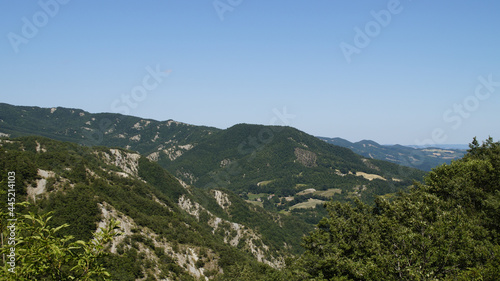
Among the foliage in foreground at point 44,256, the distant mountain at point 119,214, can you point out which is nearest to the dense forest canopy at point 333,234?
the foliage in foreground at point 44,256

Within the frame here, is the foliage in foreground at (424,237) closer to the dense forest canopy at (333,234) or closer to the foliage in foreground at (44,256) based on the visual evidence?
the dense forest canopy at (333,234)

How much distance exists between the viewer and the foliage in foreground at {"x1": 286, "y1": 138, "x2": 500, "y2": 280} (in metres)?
25.3

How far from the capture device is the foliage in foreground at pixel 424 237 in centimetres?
2527

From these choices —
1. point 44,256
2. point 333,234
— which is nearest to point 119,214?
point 333,234

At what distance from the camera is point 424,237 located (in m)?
26.7

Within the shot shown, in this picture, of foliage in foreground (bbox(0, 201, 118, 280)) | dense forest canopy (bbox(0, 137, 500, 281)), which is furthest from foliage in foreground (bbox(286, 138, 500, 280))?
foliage in foreground (bbox(0, 201, 118, 280))

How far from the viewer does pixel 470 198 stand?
39.3m

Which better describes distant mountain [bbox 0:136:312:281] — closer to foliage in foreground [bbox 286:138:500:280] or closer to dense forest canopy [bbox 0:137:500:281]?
dense forest canopy [bbox 0:137:500:281]

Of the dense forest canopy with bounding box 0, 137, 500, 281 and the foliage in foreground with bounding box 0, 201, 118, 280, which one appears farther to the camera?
the dense forest canopy with bounding box 0, 137, 500, 281

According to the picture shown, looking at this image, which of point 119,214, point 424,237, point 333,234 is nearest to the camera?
point 424,237

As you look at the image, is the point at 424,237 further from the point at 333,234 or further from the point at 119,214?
the point at 119,214

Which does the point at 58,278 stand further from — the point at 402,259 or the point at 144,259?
the point at 144,259

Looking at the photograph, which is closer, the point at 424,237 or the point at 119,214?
the point at 424,237

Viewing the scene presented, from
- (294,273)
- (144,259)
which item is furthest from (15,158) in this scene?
(294,273)
